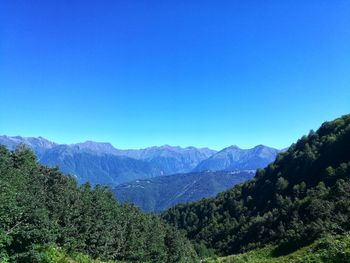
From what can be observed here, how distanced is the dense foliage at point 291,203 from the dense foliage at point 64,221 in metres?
30.3

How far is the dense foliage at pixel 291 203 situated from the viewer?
292ft

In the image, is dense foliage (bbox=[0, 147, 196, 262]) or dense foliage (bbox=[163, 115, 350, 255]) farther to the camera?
dense foliage (bbox=[163, 115, 350, 255])

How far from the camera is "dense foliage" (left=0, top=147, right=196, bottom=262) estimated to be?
29297mm

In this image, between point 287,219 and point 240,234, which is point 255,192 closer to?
point 240,234

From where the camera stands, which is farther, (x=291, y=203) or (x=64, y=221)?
(x=291, y=203)

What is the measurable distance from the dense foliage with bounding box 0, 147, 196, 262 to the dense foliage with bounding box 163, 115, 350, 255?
99.3 feet

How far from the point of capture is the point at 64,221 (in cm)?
6156

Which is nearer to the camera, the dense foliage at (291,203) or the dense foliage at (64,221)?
the dense foliage at (64,221)

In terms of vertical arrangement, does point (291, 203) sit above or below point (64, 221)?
below

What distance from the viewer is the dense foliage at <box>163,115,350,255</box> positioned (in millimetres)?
89125

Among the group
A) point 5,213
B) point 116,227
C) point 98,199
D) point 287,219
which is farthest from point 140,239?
point 5,213

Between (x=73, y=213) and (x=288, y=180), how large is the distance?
111766mm

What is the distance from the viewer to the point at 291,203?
123688 mm

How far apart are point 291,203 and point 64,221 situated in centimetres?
8204
